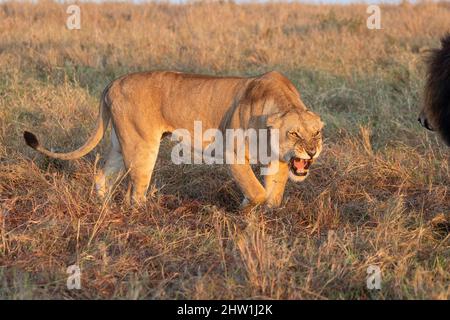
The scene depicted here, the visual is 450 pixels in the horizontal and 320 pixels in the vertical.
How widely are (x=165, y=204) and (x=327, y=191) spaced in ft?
3.78

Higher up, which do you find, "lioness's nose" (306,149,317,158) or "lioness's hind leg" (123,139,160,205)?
"lioness's nose" (306,149,317,158)

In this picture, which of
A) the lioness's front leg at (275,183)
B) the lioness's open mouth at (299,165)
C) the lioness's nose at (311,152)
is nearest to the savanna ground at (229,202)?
the lioness's front leg at (275,183)

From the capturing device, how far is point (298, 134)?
4.61m

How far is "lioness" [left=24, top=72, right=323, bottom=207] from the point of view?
4.89m

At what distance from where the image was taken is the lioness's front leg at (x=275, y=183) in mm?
4984

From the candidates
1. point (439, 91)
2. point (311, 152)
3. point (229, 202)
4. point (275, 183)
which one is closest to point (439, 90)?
point (439, 91)

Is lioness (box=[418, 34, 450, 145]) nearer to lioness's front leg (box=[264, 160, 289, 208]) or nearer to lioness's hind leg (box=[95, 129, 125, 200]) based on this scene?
lioness's front leg (box=[264, 160, 289, 208])

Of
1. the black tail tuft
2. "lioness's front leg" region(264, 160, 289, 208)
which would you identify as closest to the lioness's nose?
"lioness's front leg" region(264, 160, 289, 208)

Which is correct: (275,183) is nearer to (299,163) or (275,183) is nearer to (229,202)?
(299,163)

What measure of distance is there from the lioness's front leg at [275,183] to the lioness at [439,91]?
1.03 m

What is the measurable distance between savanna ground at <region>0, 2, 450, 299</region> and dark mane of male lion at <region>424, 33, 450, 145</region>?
558mm

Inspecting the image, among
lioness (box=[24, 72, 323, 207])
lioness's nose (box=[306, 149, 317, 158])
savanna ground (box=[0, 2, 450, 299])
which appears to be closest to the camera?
savanna ground (box=[0, 2, 450, 299])

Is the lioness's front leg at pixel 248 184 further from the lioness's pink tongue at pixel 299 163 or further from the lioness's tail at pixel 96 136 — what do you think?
the lioness's tail at pixel 96 136
